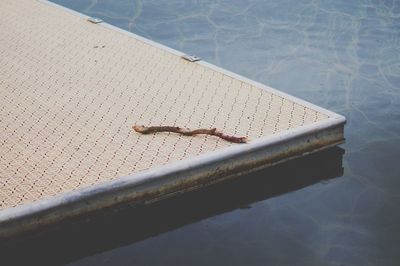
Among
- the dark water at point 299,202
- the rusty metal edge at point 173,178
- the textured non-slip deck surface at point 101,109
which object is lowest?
the dark water at point 299,202

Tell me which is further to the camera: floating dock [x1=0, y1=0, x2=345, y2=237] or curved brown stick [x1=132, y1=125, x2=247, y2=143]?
curved brown stick [x1=132, y1=125, x2=247, y2=143]

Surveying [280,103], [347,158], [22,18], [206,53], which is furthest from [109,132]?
[22,18]

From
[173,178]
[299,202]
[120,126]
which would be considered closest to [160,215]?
[173,178]

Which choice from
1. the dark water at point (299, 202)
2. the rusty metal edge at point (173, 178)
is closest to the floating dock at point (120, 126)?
the rusty metal edge at point (173, 178)

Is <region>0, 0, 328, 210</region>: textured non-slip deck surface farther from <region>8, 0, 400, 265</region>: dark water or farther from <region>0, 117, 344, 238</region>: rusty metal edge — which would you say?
<region>8, 0, 400, 265</region>: dark water

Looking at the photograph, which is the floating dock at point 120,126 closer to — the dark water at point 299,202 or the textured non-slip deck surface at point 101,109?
the textured non-slip deck surface at point 101,109

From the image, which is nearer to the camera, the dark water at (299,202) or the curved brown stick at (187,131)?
the dark water at (299,202)

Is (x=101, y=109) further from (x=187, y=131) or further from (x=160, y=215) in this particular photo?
(x=160, y=215)

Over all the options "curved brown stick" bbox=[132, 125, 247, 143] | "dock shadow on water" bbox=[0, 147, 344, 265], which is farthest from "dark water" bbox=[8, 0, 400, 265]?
"curved brown stick" bbox=[132, 125, 247, 143]
